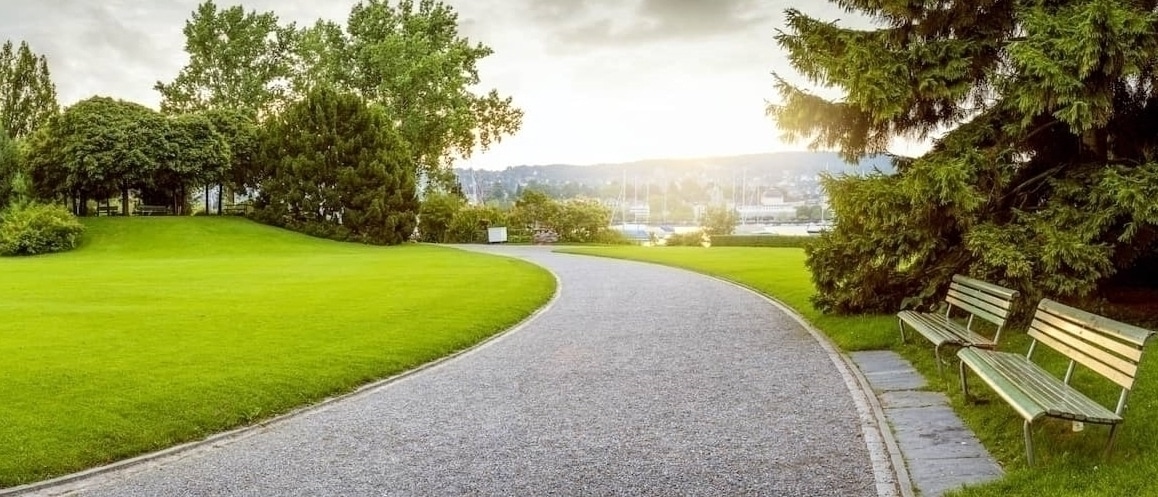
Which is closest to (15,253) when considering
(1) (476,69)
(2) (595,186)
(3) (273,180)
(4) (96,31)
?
(4) (96,31)

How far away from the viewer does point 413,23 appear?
55.6 meters

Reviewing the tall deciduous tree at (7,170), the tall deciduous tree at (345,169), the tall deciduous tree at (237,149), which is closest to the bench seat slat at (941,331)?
the tall deciduous tree at (345,169)

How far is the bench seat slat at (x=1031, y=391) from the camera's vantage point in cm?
489

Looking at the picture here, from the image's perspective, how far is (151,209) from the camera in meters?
55.7

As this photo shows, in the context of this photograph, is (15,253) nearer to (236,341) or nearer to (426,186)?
(426,186)

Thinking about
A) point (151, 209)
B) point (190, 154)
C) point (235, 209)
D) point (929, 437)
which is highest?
point (190, 154)

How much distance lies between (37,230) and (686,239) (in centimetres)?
3569

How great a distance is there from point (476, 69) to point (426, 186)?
9500 mm

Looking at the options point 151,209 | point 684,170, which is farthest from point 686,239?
point 684,170

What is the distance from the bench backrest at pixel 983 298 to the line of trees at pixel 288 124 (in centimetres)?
3991

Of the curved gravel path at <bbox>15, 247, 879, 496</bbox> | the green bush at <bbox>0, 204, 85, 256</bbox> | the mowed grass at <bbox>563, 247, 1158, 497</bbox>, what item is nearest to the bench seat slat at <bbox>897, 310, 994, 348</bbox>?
the mowed grass at <bbox>563, 247, 1158, 497</bbox>

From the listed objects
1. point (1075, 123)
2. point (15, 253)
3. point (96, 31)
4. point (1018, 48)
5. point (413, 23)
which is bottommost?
point (15, 253)

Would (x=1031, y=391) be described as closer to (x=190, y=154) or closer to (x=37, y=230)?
(x=37, y=230)

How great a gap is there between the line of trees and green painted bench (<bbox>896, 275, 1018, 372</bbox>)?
3990 cm
